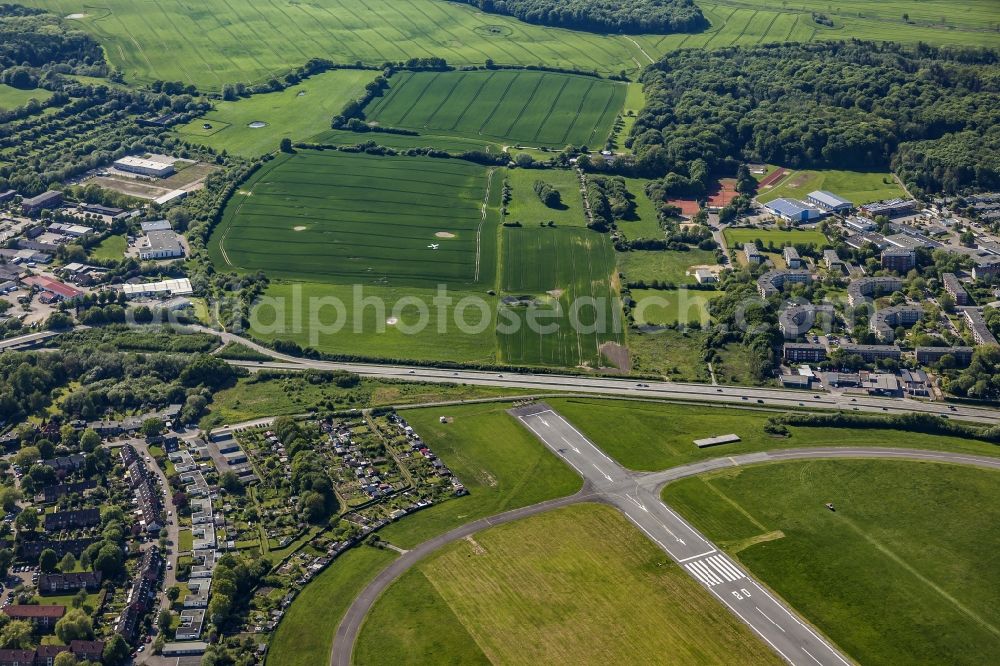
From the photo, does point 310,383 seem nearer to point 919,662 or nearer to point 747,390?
point 747,390

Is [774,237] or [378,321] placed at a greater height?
[774,237]

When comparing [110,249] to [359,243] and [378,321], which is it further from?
[378,321]

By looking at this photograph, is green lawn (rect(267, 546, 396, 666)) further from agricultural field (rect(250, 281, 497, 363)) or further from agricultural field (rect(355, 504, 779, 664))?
agricultural field (rect(250, 281, 497, 363))

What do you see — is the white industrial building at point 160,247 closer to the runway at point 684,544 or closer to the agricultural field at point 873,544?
the runway at point 684,544

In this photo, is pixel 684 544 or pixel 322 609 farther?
pixel 684 544

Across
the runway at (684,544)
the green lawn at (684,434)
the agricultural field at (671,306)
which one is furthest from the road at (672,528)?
the agricultural field at (671,306)

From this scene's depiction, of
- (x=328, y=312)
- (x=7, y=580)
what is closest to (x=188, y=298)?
(x=328, y=312)

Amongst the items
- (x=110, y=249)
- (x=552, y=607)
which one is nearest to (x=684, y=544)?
(x=552, y=607)
